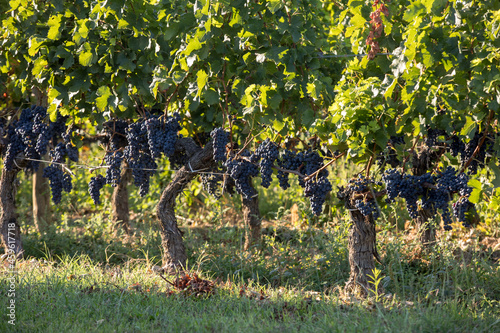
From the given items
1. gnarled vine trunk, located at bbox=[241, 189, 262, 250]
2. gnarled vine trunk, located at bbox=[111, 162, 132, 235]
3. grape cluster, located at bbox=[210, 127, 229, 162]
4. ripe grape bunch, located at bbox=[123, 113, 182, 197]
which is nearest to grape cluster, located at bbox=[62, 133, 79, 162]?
ripe grape bunch, located at bbox=[123, 113, 182, 197]

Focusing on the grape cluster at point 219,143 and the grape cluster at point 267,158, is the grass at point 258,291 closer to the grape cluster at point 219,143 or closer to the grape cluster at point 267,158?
the grape cluster at point 267,158

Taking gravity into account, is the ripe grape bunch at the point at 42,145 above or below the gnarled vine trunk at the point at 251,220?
above

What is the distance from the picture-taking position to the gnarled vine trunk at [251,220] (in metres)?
5.34

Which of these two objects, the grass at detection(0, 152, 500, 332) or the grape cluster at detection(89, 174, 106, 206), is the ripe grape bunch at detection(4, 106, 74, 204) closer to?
the grape cluster at detection(89, 174, 106, 206)

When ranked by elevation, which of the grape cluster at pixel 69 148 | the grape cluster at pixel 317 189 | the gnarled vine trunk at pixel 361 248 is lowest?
the gnarled vine trunk at pixel 361 248

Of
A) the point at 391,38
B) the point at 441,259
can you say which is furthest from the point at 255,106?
the point at 441,259

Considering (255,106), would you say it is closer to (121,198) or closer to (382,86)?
(382,86)

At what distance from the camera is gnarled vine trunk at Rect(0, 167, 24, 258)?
Result: 5305mm

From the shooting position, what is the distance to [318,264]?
4.65 meters

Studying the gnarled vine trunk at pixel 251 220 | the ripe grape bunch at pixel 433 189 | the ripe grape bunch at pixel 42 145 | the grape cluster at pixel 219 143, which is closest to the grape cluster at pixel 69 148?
the ripe grape bunch at pixel 42 145

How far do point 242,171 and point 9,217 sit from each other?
9.83 ft

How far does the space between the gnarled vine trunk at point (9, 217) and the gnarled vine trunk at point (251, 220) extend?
2.52 m

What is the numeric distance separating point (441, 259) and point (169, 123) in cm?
273

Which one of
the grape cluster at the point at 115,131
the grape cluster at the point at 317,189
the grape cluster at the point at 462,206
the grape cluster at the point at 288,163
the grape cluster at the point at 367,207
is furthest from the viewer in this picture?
the grape cluster at the point at 115,131
